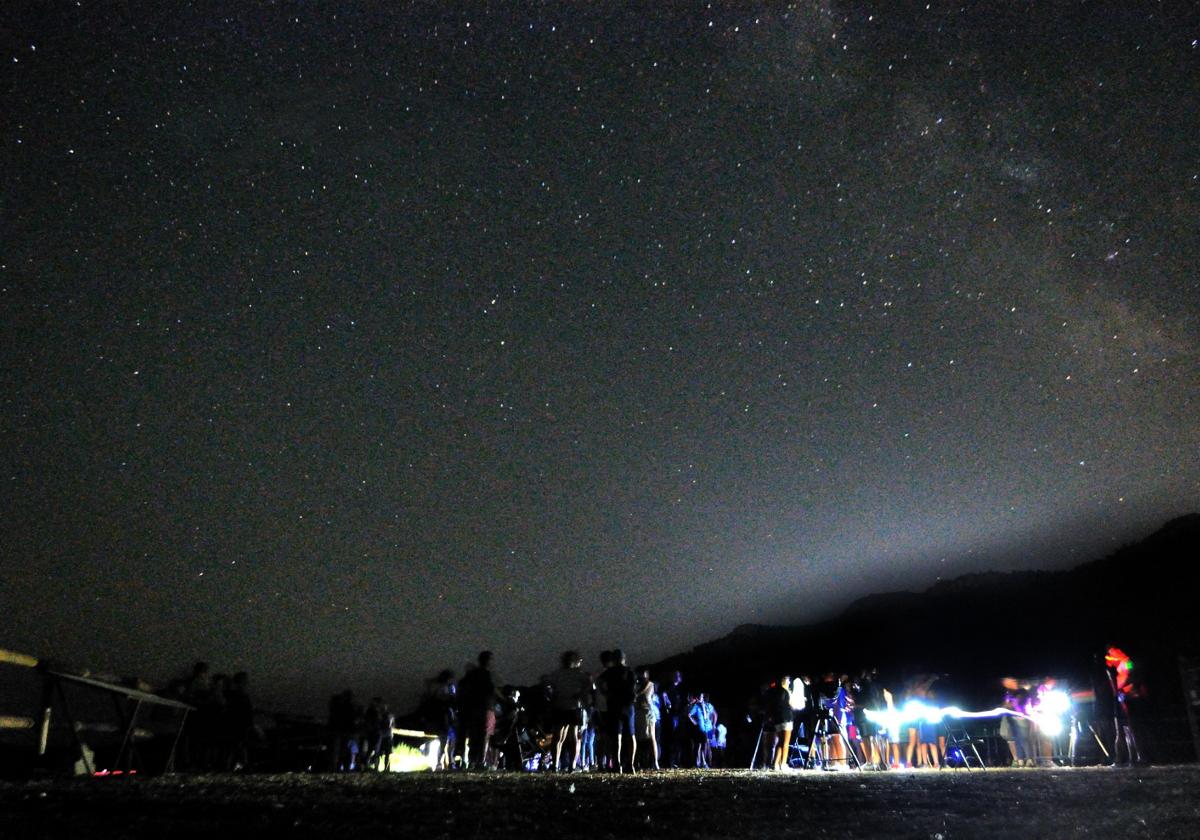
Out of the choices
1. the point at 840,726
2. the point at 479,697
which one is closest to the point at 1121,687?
the point at 840,726

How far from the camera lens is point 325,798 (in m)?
7.12

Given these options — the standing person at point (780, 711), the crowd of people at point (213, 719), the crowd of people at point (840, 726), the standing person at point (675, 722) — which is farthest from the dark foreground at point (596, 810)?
the standing person at point (675, 722)

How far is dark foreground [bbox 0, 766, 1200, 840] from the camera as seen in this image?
5.19 meters

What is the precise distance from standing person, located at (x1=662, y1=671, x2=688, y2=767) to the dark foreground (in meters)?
9.63

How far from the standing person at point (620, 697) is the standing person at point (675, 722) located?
4.72 metres

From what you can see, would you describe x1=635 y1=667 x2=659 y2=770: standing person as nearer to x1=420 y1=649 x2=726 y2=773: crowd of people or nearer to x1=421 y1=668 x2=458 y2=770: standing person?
x1=420 y1=649 x2=726 y2=773: crowd of people

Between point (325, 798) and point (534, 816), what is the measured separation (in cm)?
213

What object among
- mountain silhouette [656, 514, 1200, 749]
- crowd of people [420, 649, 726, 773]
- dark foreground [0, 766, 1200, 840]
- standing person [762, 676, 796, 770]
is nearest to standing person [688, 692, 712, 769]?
crowd of people [420, 649, 726, 773]

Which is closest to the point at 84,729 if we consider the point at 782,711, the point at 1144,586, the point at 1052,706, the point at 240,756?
the point at 240,756

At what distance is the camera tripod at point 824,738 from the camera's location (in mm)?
16234

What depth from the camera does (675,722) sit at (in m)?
18.9

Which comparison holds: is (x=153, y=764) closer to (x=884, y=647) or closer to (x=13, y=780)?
(x=13, y=780)

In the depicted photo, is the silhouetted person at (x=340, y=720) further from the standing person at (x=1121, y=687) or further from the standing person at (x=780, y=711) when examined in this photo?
the standing person at (x=1121, y=687)

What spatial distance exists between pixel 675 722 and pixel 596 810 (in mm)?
13076
